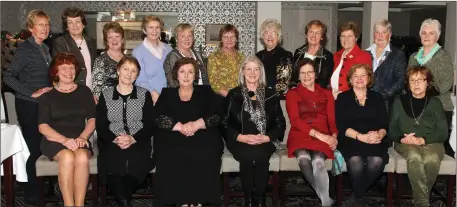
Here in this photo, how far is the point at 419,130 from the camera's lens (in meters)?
3.97

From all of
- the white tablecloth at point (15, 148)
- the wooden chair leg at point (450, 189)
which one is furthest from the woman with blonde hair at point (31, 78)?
the wooden chair leg at point (450, 189)

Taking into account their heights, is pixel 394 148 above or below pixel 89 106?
below

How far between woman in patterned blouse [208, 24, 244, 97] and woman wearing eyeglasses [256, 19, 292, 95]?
0.86 ft

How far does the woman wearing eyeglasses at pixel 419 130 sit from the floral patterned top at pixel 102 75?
7.35 feet

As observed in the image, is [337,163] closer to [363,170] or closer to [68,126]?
[363,170]

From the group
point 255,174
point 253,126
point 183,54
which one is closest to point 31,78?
point 183,54

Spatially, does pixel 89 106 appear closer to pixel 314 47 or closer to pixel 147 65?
pixel 147 65

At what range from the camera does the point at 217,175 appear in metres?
3.77

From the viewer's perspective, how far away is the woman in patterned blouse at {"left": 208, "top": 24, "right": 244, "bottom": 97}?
443cm

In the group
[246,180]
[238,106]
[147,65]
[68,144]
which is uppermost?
[147,65]

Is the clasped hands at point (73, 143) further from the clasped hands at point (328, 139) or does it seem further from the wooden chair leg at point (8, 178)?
the clasped hands at point (328, 139)

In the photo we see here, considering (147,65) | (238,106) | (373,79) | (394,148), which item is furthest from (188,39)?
(394,148)

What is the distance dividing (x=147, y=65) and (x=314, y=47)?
1.43m

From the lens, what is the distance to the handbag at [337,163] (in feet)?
12.8
